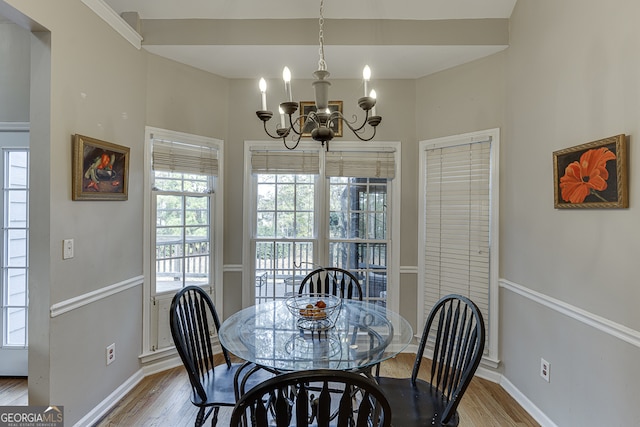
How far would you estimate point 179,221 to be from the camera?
2963 millimetres

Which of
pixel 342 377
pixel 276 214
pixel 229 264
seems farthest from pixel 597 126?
pixel 229 264

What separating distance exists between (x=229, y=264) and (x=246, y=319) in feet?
4.30

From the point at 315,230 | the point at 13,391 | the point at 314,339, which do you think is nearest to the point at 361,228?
the point at 315,230

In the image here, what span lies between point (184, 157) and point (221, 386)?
2002mm

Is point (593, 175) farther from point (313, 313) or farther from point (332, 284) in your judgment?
point (332, 284)

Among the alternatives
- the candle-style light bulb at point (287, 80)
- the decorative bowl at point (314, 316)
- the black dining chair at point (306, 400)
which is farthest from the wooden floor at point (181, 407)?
the candle-style light bulb at point (287, 80)

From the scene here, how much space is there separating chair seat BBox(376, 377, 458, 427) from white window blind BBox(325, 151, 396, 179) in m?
1.92

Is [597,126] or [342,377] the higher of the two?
[597,126]

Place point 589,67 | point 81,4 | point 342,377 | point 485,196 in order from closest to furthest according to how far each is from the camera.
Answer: point 342,377 → point 589,67 → point 81,4 → point 485,196

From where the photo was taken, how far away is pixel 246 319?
6.68 feet

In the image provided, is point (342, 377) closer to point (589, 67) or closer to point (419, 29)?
point (589, 67)

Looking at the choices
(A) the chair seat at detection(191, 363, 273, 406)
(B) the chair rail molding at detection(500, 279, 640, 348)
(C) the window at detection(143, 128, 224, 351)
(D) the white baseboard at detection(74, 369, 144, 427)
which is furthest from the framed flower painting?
(D) the white baseboard at detection(74, 369, 144, 427)

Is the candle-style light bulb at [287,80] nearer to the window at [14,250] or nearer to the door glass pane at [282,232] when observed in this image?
the door glass pane at [282,232]

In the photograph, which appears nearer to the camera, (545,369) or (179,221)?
(545,369)
